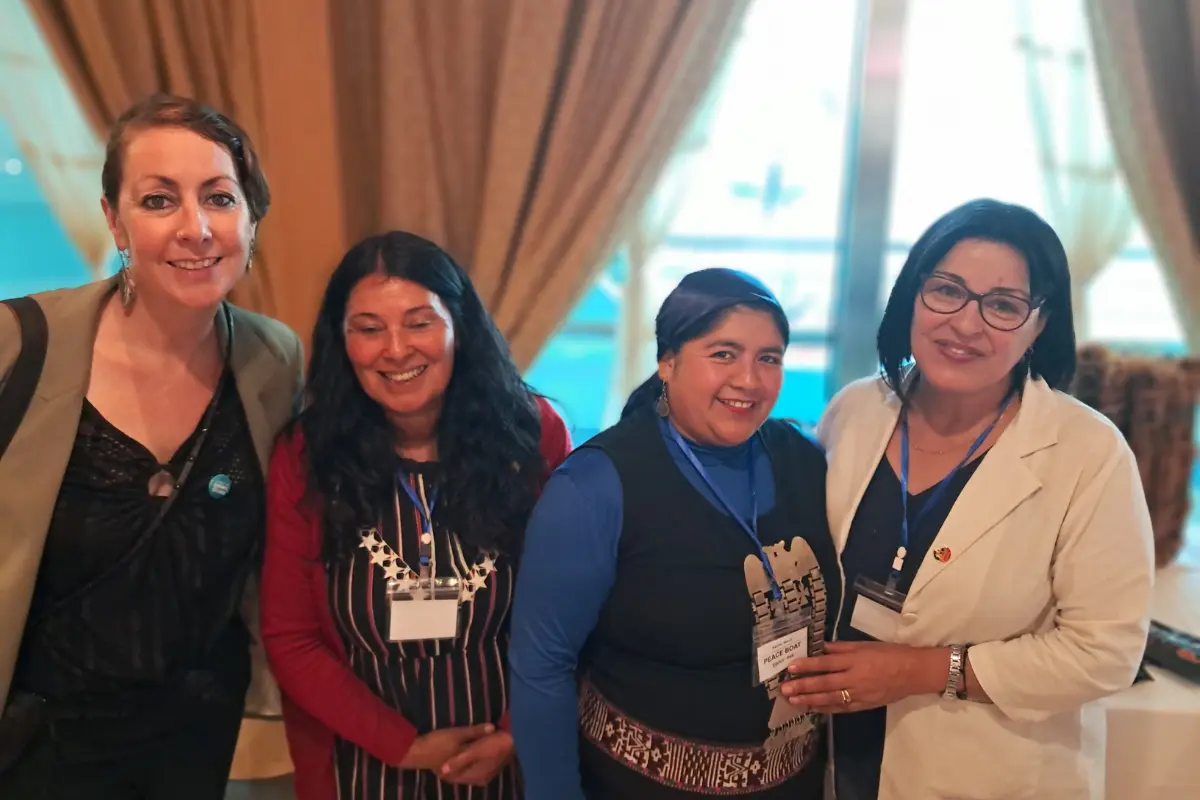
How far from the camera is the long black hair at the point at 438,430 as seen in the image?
133 centimetres

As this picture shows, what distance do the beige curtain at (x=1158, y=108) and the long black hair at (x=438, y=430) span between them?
2080 millimetres

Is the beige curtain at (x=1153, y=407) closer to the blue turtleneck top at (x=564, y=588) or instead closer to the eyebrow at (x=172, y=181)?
the blue turtleneck top at (x=564, y=588)

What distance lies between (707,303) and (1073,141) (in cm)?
185

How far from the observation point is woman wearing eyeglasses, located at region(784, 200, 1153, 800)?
1.20 m

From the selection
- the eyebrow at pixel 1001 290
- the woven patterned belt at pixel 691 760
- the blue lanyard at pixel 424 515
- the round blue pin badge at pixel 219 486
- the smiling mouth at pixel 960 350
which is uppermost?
the eyebrow at pixel 1001 290

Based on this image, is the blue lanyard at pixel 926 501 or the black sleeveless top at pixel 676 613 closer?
the black sleeveless top at pixel 676 613

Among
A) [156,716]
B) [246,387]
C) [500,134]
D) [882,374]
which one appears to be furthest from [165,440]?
[882,374]

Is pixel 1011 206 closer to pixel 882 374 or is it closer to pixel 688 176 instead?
pixel 882 374

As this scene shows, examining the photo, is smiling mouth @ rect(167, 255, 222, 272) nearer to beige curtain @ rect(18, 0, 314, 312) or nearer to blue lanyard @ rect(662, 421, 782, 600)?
blue lanyard @ rect(662, 421, 782, 600)

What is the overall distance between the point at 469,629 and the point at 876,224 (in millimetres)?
1921

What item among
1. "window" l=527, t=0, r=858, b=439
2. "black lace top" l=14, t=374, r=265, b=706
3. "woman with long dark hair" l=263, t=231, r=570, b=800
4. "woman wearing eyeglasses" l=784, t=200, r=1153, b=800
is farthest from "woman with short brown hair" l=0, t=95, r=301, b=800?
"window" l=527, t=0, r=858, b=439

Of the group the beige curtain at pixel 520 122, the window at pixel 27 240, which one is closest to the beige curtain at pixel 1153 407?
the beige curtain at pixel 520 122

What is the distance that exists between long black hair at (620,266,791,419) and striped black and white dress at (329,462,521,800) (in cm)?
53

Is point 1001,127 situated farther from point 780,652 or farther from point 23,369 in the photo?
point 23,369
